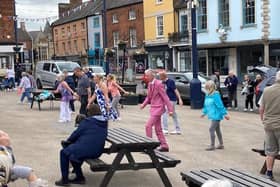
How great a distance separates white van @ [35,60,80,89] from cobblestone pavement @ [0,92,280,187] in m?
12.1

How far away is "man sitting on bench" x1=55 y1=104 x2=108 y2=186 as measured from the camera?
24.2ft

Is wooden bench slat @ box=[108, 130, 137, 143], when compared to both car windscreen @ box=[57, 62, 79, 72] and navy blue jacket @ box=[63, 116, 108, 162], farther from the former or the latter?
car windscreen @ box=[57, 62, 79, 72]

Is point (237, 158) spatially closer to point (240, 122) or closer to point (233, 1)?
point (240, 122)

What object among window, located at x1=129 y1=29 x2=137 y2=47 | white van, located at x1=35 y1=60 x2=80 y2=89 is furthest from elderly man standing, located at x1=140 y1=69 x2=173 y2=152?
window, located at x1=129 y1=29 x2=137 y2=47

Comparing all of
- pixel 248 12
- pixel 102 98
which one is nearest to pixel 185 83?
pixel 102 98

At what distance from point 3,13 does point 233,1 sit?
2409 cm

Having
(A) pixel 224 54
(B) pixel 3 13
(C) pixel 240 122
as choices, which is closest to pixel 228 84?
(C) pixel 240 122

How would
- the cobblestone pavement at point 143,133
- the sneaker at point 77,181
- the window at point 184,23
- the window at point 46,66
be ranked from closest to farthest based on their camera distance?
the sneaker at point 77,181, the cobblestone pavement at point 143,133, the window at point 46,66, the window at point 184,23

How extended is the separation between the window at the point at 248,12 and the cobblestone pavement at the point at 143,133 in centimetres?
2197

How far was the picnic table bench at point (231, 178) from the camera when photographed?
5.39 meters

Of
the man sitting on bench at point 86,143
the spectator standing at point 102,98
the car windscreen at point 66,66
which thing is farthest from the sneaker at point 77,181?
the car windscreen at point 66,66

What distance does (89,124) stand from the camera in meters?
7.49

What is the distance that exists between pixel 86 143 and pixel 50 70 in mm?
25160

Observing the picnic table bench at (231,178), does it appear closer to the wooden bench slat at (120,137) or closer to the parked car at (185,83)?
the wooden bench slat at (120,137)
